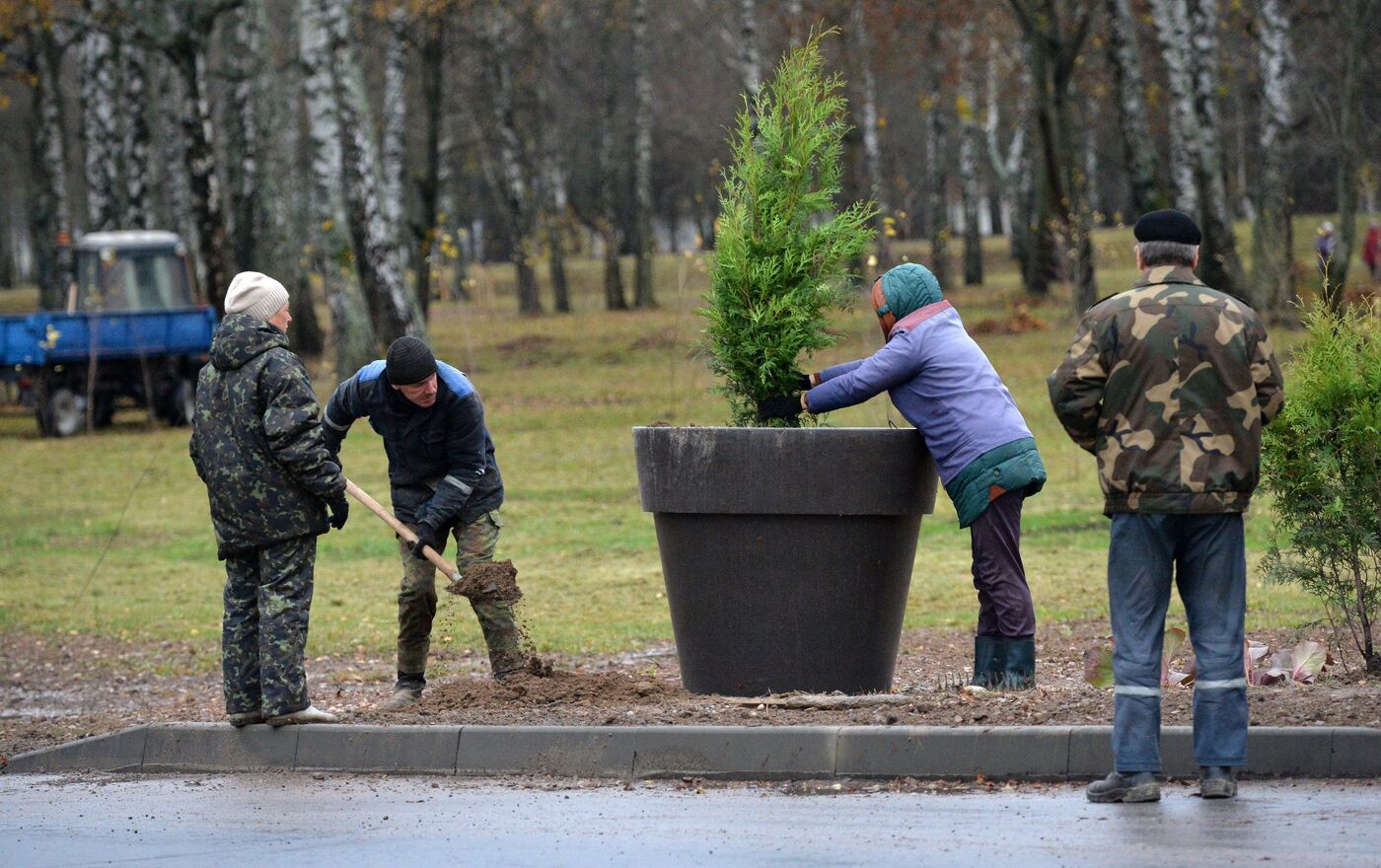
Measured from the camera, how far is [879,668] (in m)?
7.83

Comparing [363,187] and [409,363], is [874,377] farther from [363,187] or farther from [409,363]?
[363,187]

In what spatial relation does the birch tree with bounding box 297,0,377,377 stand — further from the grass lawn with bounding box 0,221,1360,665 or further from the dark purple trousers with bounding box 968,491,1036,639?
the dark purple trousers with bounding box 968,491,1036,639

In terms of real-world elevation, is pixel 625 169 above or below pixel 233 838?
above

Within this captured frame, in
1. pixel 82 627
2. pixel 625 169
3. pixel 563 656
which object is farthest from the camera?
pixel 625 169

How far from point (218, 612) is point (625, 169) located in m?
55.4

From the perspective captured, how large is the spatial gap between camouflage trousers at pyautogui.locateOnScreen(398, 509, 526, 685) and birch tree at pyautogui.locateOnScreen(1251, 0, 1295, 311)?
67.8 feet

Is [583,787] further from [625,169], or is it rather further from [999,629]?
[625,169]

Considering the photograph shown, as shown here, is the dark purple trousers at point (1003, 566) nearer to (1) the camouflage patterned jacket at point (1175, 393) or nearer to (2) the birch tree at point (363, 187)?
(1) the camouflage patterned jacket at point (1175, 393)

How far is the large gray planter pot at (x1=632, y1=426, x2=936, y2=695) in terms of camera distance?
24.6 feet

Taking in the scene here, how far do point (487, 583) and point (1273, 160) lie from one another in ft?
81.8

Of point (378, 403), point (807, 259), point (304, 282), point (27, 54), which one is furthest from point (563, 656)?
point (27, 54)

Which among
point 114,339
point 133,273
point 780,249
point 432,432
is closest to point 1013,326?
point 133,273

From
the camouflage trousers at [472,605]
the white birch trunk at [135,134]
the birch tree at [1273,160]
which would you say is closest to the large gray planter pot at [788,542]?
the camouflage trousers at [472,605]

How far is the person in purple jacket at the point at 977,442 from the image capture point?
24.7 feet
